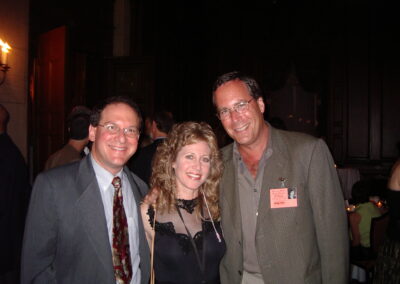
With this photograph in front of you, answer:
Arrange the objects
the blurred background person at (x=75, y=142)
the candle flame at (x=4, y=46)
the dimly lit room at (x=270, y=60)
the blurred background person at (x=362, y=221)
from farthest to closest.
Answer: the dimly lit room at (x=270, y=60), the candle flame at (x=4, y=46), the blurred background person at (x=362, y=221), the blurred background person at (x=75, y=142)

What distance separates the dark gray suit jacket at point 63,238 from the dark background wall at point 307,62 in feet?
20.9

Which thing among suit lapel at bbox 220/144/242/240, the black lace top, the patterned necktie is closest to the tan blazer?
suit lapel at bbox 220/144/242/240

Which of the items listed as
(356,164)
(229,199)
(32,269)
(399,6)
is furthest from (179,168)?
(399,6)

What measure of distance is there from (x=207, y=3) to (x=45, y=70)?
7.87m

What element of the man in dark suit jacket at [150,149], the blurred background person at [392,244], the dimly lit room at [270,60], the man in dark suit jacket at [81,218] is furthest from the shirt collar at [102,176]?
the dimly lit room at [270,60]

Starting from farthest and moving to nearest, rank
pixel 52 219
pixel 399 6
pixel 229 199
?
1. pixel 399 6
2. pixel 229 199
3. pixel 52 219

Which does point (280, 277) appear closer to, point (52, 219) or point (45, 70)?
point (52, 219)

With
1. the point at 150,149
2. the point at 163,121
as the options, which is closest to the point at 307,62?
the point at 163,121

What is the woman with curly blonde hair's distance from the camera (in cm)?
213

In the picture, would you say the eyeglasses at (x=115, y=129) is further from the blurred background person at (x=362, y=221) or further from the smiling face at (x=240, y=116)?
the blurred background person at (x=362, y=221)

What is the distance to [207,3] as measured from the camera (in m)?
11.5

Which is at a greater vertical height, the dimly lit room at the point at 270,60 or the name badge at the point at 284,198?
the dimly lit room at the point at 270,60

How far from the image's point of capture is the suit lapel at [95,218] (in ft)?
5.84

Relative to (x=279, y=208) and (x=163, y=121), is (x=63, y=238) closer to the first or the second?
(x=279, y=208)
